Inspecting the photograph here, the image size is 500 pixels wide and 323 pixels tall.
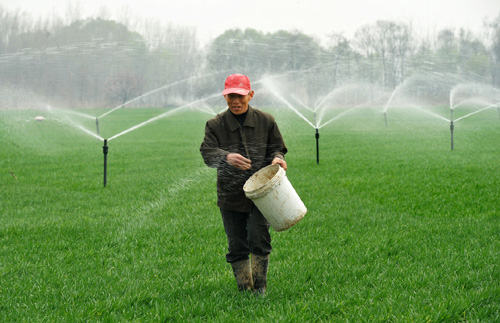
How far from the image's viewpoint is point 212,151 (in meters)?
3.24

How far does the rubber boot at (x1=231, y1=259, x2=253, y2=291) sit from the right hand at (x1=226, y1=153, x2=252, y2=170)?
0.74 meters

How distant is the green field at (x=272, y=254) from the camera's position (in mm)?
3174

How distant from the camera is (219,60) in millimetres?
23344

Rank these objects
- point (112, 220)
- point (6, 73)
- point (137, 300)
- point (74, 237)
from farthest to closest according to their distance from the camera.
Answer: point (6, 73)
point (112, 220)
point (74, 237)
point (137, 300)

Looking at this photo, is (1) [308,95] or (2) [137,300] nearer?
(2) [137,300]

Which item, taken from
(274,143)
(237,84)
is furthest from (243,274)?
(237,84)

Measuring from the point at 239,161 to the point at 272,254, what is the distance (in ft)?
5.05

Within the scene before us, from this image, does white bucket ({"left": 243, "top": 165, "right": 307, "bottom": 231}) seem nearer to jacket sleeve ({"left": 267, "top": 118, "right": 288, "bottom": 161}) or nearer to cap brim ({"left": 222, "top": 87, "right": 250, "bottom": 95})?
jacket sleeve ({"left": 267, "top": 118, "right": 288, "bottom": 161})

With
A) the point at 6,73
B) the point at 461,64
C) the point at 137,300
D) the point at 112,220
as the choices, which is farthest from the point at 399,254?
the point at 461,64

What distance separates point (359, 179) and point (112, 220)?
4439mm

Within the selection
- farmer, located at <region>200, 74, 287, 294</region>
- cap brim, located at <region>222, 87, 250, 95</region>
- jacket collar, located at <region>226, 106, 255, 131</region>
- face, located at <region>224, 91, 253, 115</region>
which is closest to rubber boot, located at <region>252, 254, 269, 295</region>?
farmer, located at <region>200, 74, 287, 294</region>

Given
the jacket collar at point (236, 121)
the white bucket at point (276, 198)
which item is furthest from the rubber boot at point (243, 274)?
the jacket collar at point (236, 121)

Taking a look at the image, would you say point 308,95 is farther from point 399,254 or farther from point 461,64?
point 399,254

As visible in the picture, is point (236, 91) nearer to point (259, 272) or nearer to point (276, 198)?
point (276, 198)
